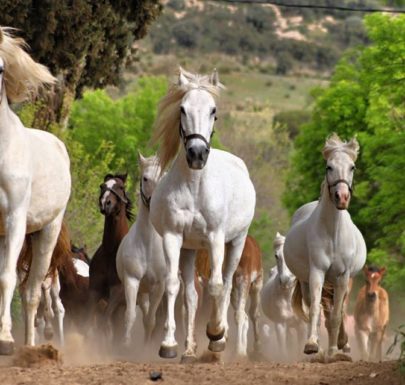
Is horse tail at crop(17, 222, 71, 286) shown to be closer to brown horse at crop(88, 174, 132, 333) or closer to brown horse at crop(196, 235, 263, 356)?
brown horse at crop(196, 235, 263, 356)

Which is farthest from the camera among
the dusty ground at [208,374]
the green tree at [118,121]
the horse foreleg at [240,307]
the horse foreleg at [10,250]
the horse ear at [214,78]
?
the green tree at [118,121]

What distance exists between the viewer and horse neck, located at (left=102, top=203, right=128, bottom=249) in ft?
60.8

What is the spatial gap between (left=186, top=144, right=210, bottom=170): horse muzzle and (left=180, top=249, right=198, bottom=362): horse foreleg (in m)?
1.63

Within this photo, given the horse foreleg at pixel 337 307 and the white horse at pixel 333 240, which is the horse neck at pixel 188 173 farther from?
the horse foreleg at pixel 337 307

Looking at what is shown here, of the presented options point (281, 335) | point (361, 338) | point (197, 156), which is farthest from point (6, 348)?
point (281, 335)

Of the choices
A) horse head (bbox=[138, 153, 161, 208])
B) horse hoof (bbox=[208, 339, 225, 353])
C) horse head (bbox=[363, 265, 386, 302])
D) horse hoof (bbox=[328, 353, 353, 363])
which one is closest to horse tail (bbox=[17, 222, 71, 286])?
horse head (bbox=[138, 153, 161, 208])

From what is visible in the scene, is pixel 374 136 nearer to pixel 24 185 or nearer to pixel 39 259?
pixel 39 259

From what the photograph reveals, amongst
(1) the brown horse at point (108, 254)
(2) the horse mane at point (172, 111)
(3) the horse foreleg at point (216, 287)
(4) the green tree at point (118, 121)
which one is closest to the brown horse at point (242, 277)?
(1) the brown horse at point (108, 254)

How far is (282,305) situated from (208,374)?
11386mm

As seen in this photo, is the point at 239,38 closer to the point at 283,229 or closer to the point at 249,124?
the point at 249,124

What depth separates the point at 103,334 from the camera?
17969 millimetres

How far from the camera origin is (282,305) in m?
22.5

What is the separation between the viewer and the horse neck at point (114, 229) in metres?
18.5

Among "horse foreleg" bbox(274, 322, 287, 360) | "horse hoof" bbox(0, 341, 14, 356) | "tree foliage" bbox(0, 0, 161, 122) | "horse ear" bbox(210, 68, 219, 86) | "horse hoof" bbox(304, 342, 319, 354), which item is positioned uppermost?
"tree foliage" bbox(0, 0, 161, 122)
